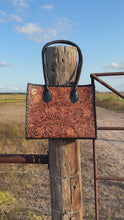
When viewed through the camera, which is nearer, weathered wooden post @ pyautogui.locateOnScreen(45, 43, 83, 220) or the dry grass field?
weathered wooden post @ pyautogui.locateOnScreen(45, 43, 83, 220)

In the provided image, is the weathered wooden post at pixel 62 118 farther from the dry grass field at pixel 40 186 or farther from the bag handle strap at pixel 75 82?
the dry grass field at pixel 40 186

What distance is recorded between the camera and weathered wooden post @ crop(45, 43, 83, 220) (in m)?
1.30

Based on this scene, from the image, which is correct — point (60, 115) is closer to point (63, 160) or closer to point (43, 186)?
point (63, 160)

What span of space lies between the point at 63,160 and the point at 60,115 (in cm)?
33

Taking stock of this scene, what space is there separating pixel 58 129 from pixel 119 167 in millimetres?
3327

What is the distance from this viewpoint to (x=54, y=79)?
1.31 metres

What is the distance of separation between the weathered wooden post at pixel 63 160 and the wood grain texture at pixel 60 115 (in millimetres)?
120

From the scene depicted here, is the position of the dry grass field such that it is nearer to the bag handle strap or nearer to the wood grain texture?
the wood grain texture

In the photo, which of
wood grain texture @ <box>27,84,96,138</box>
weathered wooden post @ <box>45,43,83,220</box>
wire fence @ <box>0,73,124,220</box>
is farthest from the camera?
wire fence @ <box>0,73,124,220</box>

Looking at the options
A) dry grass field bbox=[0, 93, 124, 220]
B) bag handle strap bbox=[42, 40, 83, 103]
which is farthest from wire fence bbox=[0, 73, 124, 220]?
bag handle strap bbox=[42, 40, 83, 103]

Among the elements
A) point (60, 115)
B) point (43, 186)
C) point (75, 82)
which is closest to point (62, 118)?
point (60, 115)

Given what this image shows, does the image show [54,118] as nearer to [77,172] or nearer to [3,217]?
[77,172]

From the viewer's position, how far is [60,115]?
3.97 ft

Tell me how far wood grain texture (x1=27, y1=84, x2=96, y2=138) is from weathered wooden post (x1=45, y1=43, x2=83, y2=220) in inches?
4.7
